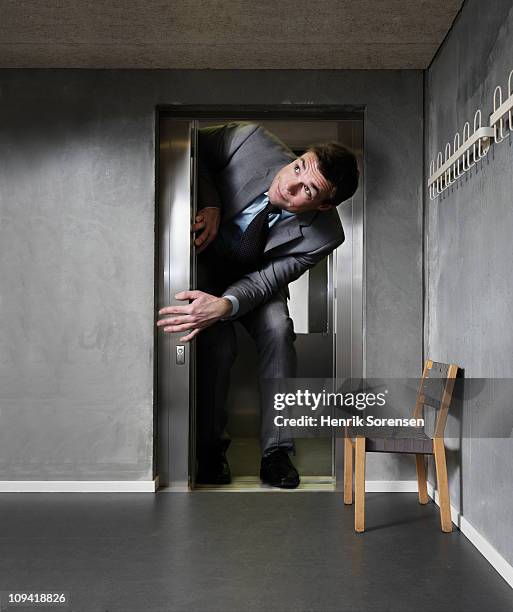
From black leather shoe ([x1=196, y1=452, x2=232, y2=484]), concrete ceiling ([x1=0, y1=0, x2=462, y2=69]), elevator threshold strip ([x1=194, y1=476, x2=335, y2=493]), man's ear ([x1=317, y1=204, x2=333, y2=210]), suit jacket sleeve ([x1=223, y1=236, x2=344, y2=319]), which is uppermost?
concrete ceiling ([x1=0, y1=0, x2=462, y2=69])

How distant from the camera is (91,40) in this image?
3941mm

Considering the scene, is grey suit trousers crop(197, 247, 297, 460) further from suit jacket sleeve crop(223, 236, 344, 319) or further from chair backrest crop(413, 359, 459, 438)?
chair backrest crop(413, 359, 459, 438)

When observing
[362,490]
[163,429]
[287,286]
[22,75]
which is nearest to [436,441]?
[362,490]

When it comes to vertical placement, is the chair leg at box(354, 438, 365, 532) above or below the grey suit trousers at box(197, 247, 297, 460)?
below

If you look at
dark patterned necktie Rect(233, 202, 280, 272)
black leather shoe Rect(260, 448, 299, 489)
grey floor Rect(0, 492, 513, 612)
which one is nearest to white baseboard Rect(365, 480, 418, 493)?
grey floor Rect(0, 492, 513, 612)

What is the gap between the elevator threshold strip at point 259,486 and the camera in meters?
4.32

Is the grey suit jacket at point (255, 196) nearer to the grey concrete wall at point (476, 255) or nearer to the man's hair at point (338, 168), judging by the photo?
the man's hair at point (338, 168)

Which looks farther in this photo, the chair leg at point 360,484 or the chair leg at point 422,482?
the chair leg at point 422,482

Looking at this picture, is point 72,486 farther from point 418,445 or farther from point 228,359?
point 418,445

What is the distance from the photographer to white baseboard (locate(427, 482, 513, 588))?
9.24 feet

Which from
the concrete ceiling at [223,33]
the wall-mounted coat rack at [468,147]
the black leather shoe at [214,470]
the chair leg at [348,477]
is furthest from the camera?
the black leather shoe at [214,470]

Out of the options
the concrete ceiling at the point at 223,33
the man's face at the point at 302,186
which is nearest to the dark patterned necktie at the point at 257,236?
the man's face at the point at 302,186

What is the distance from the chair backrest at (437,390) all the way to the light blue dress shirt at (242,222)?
47.7 inches

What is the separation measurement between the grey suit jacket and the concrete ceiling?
0.45 m
